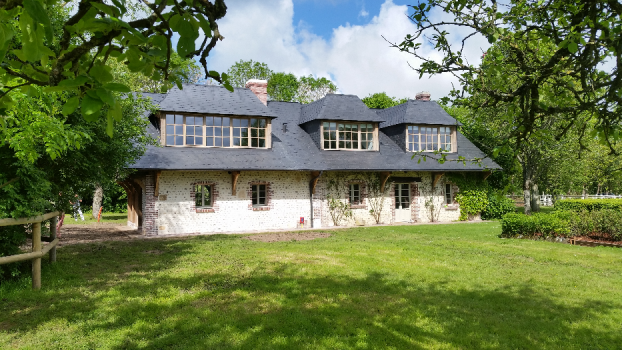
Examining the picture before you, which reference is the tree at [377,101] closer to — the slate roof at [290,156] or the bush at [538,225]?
the slate roof at [290,156]

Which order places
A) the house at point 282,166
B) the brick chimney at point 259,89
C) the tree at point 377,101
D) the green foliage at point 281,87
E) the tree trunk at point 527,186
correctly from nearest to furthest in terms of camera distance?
the house at point 282,166 < the brick chimney at point 259,89 < the tree trunk at point 527,186 < the tree at point 377,101 < the green foliage at point 281,87

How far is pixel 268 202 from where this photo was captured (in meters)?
19.2

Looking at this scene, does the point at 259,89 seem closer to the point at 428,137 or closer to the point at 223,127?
the point at 223,127

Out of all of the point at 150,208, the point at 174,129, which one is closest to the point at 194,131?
the point at 174,129

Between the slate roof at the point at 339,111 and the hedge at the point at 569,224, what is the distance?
29.0ft

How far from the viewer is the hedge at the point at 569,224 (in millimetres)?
12977

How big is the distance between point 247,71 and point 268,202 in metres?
30.6

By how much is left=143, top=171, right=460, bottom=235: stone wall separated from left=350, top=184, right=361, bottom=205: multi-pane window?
0.20 m

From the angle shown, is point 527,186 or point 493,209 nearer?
point 493,209

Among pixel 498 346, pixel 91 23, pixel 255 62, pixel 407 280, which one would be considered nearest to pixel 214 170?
pixel 407 280

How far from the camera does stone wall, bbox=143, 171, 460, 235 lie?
56.9ft

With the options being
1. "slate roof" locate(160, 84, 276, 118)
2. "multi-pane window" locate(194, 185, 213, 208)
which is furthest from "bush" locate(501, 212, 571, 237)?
"multi-pane window" locate(194, 185, 213, 208)

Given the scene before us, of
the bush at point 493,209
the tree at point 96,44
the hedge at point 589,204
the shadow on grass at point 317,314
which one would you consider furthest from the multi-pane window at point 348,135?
the tree at point 96,44

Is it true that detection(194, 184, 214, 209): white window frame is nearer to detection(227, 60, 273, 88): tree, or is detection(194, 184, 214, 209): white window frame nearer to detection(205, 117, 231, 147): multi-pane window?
detection(205, 117, 231, 147): multi-pane window
